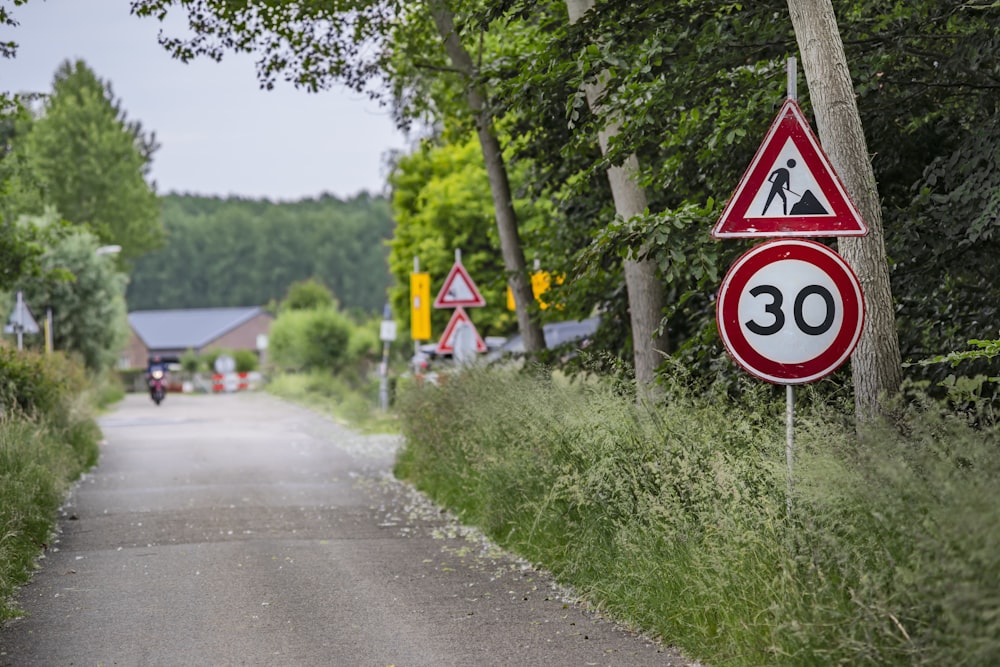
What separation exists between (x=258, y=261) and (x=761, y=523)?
5520 inches

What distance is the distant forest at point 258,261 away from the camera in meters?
140

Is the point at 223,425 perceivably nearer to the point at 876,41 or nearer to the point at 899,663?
the point at 876,41

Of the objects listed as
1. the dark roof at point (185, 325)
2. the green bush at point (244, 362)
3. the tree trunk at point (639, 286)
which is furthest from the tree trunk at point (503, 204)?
the dark roof at point (185, 325)

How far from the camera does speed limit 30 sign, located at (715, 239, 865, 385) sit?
6.45 m

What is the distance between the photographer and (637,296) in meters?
12.2

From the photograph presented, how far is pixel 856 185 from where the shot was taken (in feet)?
25.8

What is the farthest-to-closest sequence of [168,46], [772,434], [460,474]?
[168,46] → [460,474] → [772,434]

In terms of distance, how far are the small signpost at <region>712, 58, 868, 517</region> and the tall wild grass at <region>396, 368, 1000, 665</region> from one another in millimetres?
391

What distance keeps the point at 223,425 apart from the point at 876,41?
84.4 ft

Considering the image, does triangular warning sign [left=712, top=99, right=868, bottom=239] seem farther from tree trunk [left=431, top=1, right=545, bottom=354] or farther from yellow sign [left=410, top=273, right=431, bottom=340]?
yellow sign [left=410, top=273, right=431, bottom=340]

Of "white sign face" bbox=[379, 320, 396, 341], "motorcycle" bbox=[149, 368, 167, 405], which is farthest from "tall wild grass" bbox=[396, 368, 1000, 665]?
"motorcycle" bbox=[149, 368, 167, 405]

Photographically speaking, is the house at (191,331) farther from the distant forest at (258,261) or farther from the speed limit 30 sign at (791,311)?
the speed limit 30 sign at (791,311)

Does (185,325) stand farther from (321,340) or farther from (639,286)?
(639,286)

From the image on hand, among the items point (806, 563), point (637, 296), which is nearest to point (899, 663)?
point (806, 563)
